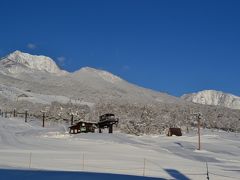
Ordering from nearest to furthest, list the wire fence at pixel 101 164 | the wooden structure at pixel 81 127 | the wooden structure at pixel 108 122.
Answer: the wire fence at pixel 101 164, the wooden structure at pixel 81 127, the wooden structure at pixel 108 122

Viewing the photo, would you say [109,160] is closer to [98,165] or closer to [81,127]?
[98,165]

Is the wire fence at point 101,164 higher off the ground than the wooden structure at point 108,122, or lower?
lower

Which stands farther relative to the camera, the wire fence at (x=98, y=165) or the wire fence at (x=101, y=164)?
the wire fence at (x=101, y=164)

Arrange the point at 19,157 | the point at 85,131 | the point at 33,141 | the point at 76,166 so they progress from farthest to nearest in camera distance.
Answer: the point at 85,131 → the point at 33,141 → the point at 19,157 → the point at 76,166

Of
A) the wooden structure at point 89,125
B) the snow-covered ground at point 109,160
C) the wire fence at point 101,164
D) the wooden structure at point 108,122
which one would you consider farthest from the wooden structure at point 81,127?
the wire fence at point 101,164

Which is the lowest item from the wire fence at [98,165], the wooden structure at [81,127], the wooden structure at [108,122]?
the wire fence at [98,165]

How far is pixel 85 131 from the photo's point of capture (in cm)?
9750

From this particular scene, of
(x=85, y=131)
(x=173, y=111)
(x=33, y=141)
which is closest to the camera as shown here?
(x=33, y=141)

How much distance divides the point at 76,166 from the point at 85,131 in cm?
5294

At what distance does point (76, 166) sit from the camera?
44.7m

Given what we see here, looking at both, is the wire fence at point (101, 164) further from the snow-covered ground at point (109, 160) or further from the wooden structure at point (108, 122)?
the wooden structure at point (108, 122)

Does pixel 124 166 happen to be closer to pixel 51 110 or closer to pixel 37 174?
pixel 37 174

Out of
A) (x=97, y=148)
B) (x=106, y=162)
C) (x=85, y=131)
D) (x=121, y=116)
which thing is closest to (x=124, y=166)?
(x=106, y=162)

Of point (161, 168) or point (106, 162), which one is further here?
point (106, 162)
